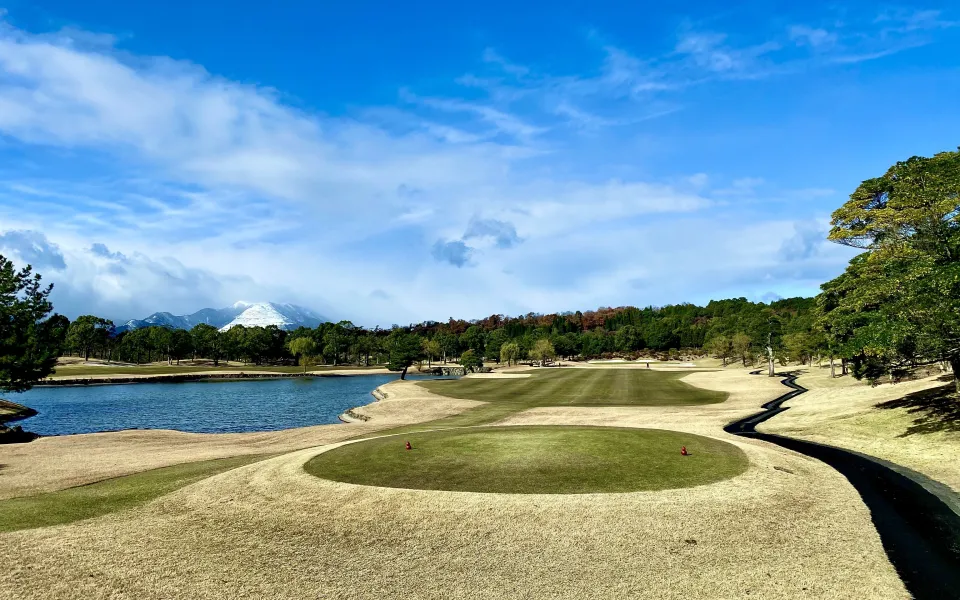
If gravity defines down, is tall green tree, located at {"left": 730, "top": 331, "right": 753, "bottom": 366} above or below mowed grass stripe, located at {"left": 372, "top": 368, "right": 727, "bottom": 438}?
above

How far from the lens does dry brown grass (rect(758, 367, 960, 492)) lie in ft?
86.2

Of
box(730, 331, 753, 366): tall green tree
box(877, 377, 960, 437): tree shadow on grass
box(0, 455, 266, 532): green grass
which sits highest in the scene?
box(730, 331, 753, 366): tall green tree

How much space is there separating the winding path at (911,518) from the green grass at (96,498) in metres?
25.4

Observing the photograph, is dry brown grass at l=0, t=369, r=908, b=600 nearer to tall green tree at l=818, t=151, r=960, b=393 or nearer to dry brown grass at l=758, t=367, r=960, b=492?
dry brown grass at l=758, t=367, r=960, b=492

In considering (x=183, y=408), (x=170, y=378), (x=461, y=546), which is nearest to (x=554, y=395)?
(x=183, y=408)

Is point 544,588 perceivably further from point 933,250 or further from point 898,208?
point 898,208

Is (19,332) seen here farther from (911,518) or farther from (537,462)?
(911,518)

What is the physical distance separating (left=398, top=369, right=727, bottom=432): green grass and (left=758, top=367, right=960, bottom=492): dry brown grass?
624 inches

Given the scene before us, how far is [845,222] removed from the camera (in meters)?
46.4

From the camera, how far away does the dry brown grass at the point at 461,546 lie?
12.4 metres

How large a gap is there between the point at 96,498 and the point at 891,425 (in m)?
44.8

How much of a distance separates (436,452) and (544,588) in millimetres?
14286

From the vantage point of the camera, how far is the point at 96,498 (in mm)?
20734

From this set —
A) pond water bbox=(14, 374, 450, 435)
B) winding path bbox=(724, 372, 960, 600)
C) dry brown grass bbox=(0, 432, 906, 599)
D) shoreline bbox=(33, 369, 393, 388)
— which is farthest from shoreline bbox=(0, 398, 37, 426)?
winding path bbox=(724, 372, 960, 600)
